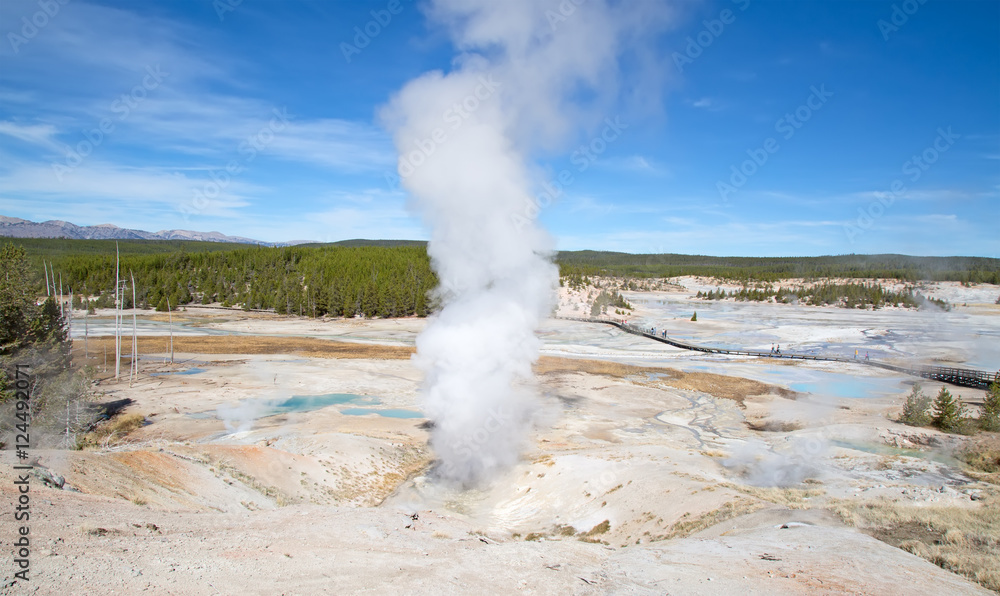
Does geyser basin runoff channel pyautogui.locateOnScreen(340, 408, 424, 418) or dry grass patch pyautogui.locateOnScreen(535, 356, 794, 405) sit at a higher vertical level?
dry grass patch pyautogui.locateOnScreen(535, 356, 794, 405)

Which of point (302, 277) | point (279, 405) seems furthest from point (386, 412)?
point (302, 277)

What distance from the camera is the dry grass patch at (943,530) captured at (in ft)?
36.0

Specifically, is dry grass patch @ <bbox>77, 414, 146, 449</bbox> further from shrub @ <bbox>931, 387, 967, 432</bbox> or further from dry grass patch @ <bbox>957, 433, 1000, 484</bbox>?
shrub @ <bbox>931, 387, 967, 432</bbox>

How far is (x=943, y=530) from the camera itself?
13.2m

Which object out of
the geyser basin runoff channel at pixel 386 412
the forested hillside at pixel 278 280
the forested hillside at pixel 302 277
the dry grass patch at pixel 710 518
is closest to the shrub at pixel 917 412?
the dry grass patch at pixel 710 518

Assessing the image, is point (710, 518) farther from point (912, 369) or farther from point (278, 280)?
point (278, 280)

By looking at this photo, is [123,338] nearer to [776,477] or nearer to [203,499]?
[203,499]

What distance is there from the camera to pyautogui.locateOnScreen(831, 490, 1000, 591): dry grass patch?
36.0ft

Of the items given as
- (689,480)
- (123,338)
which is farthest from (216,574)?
(123,338)

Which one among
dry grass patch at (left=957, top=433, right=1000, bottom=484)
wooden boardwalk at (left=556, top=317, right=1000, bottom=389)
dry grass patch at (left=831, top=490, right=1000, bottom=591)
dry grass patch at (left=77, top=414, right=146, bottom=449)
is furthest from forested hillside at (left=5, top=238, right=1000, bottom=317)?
dry grass patch at (left=831, top=490, right=1000, bottom=591)

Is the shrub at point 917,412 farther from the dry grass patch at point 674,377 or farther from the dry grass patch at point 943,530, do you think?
the dry grass patch at point 943,530

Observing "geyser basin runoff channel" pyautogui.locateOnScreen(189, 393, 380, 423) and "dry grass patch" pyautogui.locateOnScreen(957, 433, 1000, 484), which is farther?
"geyser basin runoff channel" pyautogui.locateOnScreen(189, 393, 380, 423)

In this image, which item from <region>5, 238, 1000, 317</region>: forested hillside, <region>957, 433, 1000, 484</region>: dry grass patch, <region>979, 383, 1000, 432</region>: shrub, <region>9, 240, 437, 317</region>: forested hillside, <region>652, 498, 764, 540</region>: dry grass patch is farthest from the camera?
<region>5, 238, 1000, 317</region>: forested hillside

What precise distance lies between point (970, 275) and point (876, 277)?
3131 cm
